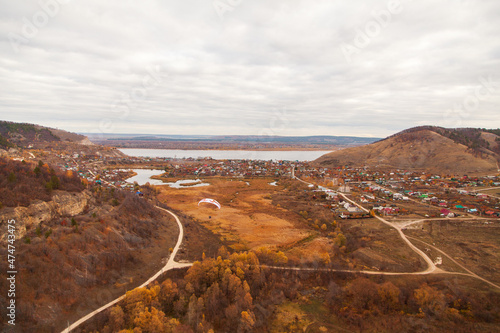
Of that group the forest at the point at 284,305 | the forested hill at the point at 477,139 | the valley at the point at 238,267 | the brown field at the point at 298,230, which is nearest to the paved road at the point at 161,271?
the valley at the point at 238,267

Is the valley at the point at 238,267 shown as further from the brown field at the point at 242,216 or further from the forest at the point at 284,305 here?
the brown field at the point at 242,216

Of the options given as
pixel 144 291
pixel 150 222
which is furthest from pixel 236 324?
pixel 150 222

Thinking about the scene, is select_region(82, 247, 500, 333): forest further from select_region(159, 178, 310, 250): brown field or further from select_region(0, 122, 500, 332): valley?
select_region(159, 178, 310, 250): brown field

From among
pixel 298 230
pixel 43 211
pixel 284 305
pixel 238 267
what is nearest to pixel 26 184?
pixel 43 211

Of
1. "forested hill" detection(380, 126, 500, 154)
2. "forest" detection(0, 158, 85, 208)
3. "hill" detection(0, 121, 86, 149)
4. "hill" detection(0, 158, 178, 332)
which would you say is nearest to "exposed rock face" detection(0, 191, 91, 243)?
"hill" detection(0, 158, 178, 332)

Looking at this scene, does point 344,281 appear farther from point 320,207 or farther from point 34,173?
point 34,173

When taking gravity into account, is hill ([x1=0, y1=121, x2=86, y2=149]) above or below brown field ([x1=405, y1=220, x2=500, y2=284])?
above
